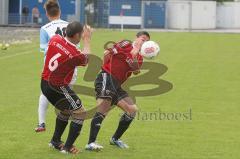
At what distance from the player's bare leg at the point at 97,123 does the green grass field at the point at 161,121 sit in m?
0.17

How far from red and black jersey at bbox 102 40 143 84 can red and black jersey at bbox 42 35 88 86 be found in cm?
83

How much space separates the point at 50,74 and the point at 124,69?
1.35 metres

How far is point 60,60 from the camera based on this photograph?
9688 mm

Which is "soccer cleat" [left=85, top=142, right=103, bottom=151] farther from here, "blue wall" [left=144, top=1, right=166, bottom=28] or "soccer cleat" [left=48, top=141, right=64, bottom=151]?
"blue wall" [left=144, top=1, right=166, bottom=28]

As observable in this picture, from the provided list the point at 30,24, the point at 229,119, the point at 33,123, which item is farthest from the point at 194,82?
the point at 30,24

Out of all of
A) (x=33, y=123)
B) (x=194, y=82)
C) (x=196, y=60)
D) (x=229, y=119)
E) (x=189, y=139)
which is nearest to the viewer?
(x=189, y=139)

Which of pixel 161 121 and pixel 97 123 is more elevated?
pixel 97 123

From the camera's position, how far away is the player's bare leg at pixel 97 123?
33.9 feet

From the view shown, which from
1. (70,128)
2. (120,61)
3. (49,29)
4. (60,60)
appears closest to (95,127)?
(70,128)

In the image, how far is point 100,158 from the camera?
9.86 meters

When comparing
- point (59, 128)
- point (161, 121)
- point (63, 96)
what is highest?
point (63, 96)

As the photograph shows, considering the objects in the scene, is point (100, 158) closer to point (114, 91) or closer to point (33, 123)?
point (114, 91)

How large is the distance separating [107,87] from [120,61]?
491mm

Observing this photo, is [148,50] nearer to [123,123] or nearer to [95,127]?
[123,123]
